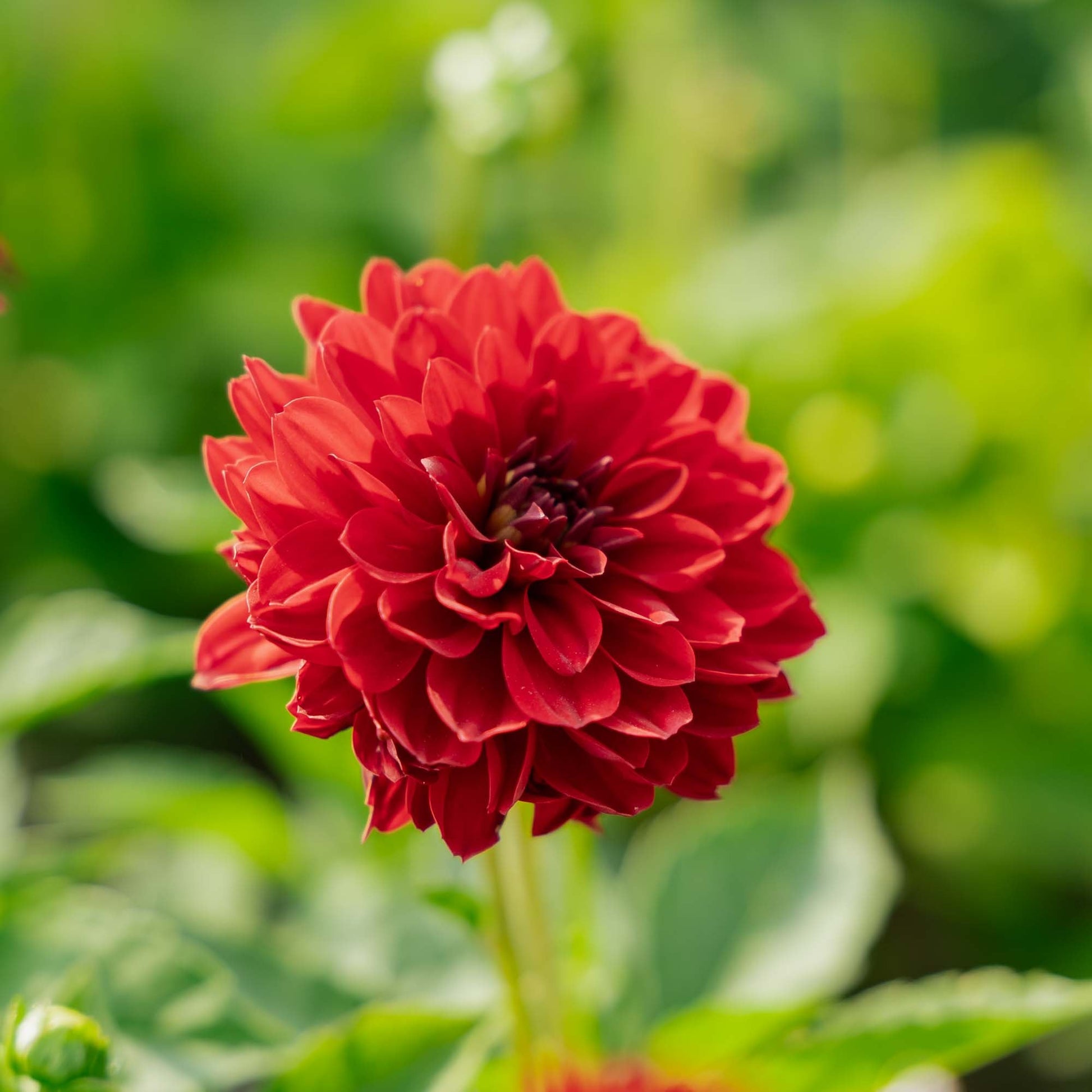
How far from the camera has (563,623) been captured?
1.54ft

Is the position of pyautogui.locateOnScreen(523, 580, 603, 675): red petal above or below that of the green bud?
Result: above

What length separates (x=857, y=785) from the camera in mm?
1016

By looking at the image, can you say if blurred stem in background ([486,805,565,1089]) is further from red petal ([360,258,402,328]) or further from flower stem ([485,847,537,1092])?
red petal ([360,258,402,328])

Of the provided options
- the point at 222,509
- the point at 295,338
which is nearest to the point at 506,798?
the point at 222,509

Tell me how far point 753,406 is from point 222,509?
0.62m

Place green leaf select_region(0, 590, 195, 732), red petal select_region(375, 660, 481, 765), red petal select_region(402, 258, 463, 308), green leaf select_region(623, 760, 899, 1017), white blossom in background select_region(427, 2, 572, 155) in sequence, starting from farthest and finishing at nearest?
white blossom in background select_region(427, 2, 572, 155) → green leaf select_region(623, 760, 899, 1017) → green leaf select_region(0, 590, 195, 732) → red petal select_region(402, 258, 463, 308) → red petal select_region(375, 660, 481, 765)

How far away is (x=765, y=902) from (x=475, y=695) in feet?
1.54

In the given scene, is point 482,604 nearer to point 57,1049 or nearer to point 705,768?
point 705,768

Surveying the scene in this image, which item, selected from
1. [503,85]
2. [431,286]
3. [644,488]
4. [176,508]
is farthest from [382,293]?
[503,85]

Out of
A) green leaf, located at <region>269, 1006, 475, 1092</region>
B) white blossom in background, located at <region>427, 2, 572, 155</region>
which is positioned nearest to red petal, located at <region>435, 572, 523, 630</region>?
green leaf, located at <region>269, 1006, 475, 1092</region>

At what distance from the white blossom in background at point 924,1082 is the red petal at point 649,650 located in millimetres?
385

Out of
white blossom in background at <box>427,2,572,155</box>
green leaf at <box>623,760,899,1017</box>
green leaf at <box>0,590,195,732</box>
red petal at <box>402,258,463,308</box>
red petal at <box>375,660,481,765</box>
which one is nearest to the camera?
red petal at <box>375,660,481,765</box>

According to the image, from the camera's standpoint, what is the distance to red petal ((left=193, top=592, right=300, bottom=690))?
19.1 inches

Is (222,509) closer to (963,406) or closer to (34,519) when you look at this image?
(34,519)
